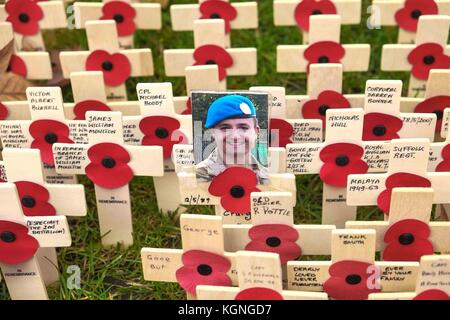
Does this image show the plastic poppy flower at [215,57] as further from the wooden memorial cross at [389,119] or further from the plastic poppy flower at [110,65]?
the wooden memorial cross at [389,119]

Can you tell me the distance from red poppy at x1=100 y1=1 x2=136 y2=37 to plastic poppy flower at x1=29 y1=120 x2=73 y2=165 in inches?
22.9

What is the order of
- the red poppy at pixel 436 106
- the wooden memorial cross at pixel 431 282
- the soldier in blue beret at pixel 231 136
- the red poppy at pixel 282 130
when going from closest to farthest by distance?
the wooden memorial cross at pixel 431 282, the soldier in blue beret at pixel 231 136, the red poppy at pixel 282 130, the red poppy at pixel 436 106

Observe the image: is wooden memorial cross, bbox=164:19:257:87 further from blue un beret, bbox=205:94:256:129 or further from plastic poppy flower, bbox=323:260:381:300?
plastic poppy flower, bbox=323:260:381:300

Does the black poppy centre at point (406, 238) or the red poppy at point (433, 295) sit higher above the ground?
the black poppy centre at point (406, 238)

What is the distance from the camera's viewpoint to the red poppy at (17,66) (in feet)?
6.59

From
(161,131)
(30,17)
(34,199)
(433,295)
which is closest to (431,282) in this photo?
(433,295)

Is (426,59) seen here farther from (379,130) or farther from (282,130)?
(282,130)

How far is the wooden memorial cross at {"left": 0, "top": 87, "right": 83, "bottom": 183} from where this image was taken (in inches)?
65.6

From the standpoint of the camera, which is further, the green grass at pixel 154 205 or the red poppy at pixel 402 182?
the green grass at pixel 154 205

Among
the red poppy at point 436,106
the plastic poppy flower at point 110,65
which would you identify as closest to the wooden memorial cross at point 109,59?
the plastic poppy flower at point 110,65

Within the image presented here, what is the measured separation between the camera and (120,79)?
1.99 metres

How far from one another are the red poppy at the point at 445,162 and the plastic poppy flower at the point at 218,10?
2.64 feet

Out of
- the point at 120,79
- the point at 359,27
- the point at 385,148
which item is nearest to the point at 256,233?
the point at 385,148
